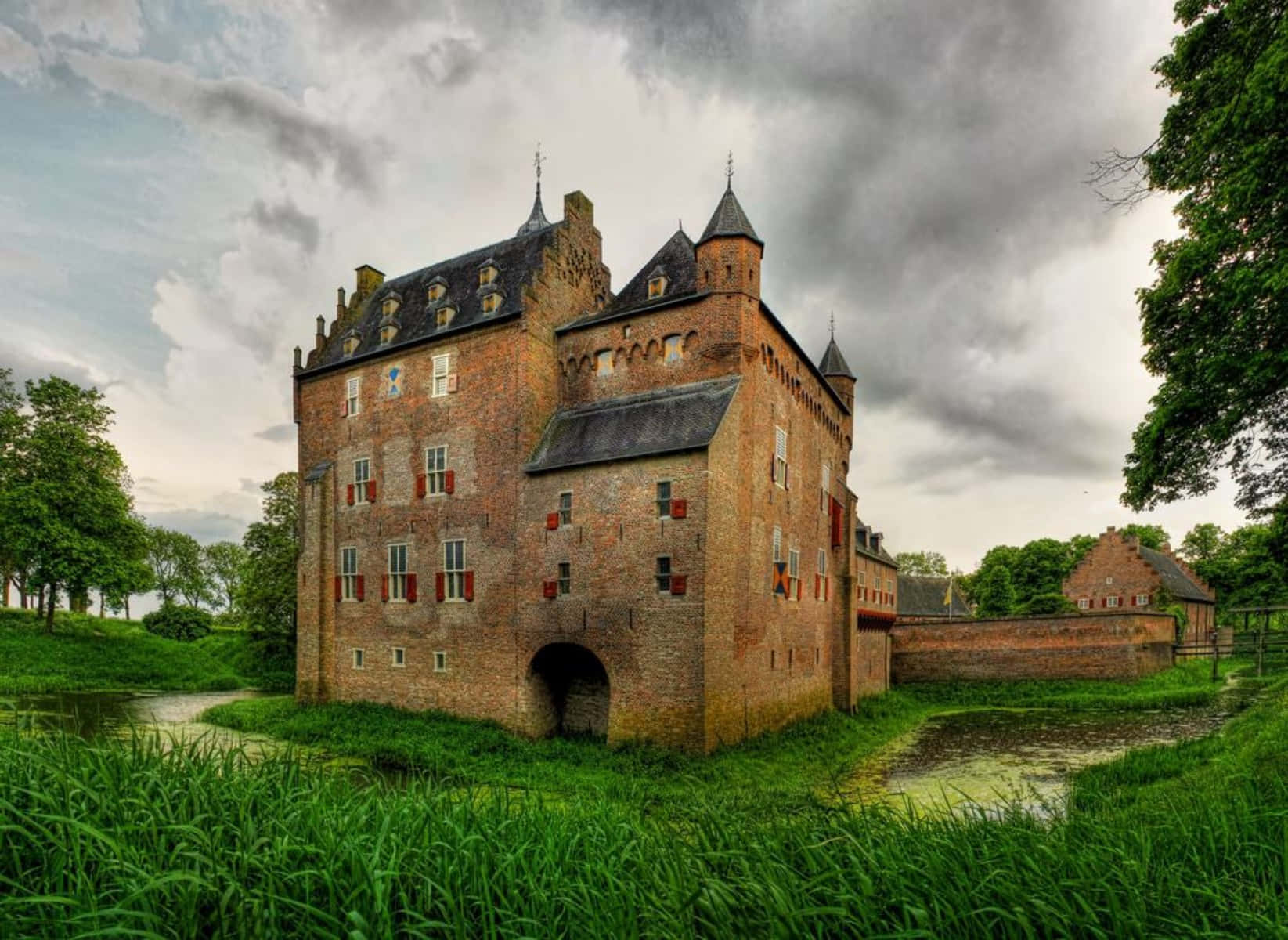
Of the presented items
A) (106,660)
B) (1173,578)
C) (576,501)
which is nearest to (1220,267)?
(576,501)

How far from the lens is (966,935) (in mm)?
3158

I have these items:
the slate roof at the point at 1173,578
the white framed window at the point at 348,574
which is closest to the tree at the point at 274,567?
the white framed window at the point at 348,574

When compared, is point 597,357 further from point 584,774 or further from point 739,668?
point 584,774

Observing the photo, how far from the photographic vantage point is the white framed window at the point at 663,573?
15242 millimetres

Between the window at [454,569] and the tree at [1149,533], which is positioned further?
the tree at [1149,533]

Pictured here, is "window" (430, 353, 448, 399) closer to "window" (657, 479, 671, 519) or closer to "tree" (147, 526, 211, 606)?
"window" (657, 479, 671, 519)

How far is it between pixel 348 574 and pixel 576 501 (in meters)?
9.55

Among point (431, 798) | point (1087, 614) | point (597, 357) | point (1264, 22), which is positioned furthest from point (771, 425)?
point (1087, 614)

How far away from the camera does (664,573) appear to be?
15344 millimetres

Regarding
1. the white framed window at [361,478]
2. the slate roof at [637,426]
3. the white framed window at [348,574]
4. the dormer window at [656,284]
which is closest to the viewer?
the slate roof at [637,426]

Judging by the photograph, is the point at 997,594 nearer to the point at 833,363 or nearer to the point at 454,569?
the point at 833,363

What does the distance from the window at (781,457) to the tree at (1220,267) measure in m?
8.65

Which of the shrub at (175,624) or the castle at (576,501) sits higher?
the castle at (576,501)

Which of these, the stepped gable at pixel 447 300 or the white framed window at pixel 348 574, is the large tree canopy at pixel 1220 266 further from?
the white framed window at pixel 348 574
